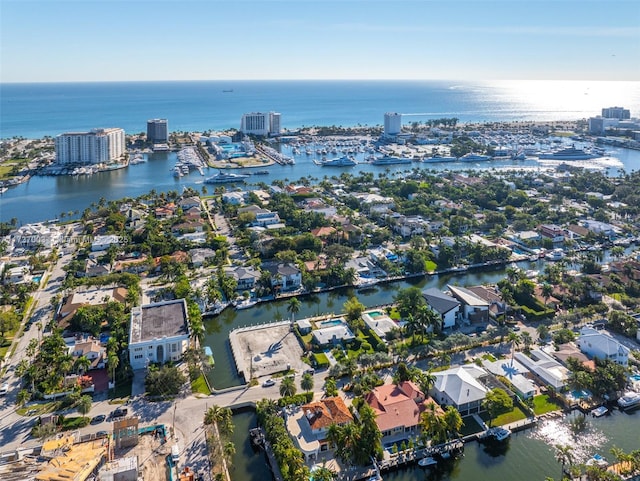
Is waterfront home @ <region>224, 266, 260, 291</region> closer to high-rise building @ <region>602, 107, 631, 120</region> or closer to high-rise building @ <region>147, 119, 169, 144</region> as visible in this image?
high-rise building @ <region>147, 119, 169, 144</region>

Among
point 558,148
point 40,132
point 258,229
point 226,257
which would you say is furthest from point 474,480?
point 40,132

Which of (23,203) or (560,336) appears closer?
(560,336)

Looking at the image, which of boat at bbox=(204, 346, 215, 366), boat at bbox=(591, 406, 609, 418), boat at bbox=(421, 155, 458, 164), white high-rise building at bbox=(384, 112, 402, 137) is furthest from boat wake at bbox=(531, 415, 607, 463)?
white high-rise building at bbox=(384, 112, 402, 137)

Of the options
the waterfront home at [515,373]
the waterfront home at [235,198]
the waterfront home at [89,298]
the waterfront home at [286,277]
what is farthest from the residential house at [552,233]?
the waterfront home at [89,298]

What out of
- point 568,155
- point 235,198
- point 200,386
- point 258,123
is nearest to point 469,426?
point 200,386

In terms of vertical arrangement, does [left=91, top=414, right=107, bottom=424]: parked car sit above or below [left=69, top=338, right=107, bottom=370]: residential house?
below

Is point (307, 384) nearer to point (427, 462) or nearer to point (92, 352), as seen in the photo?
point (427, 462)

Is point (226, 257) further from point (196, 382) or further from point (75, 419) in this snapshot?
point (75, 419)
